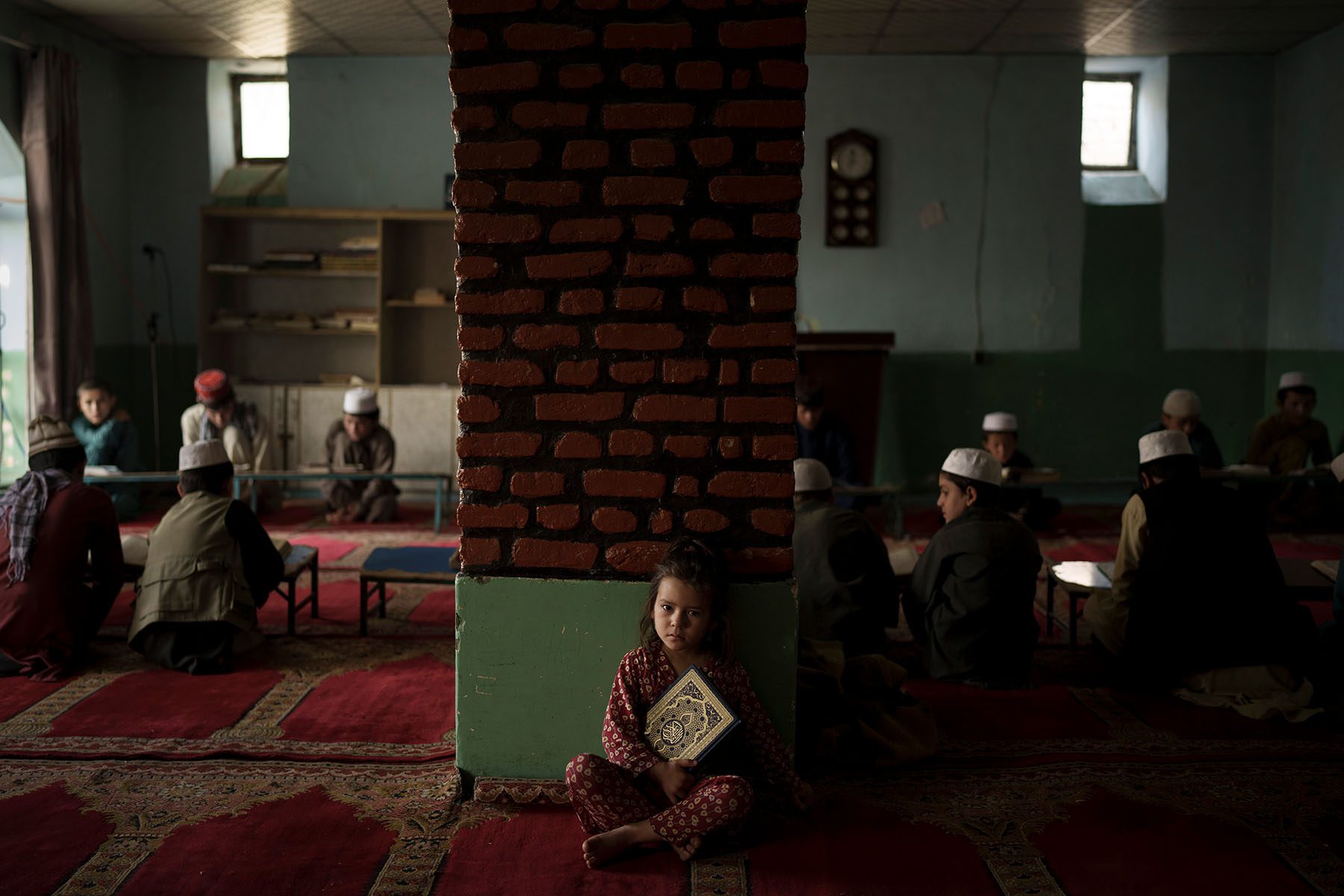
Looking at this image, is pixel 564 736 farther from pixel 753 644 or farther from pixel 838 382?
pixel 838 382

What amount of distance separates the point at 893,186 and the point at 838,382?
70.8 inches

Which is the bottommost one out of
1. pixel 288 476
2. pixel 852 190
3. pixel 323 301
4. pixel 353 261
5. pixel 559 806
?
pixel 559 806

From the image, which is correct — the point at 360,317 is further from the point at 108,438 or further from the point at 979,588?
the point at 979,588

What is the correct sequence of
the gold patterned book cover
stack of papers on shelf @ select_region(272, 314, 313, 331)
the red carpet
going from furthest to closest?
stack of papers on shelf @ select_region(272, 314, 313, 331), the gold patterned book cover, the red carpet

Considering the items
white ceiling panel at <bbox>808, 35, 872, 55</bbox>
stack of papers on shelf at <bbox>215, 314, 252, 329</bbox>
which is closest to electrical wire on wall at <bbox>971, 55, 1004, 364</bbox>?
white ceiling panel at <bbox>808, 35, 872, 55</bbox>

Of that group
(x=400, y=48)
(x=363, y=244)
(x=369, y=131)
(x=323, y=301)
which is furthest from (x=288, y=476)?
(x=400, y=48)

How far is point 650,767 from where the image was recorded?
2.82m

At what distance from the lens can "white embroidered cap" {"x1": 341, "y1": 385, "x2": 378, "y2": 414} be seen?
7680 millimetres

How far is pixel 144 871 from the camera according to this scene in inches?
105

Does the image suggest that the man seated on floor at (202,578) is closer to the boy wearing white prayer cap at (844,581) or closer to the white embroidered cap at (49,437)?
the white embroidered cap at (49,437)

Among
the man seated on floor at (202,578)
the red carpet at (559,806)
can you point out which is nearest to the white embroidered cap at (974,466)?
the red carpet at (559,806)

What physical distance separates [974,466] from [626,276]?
1.96 metres

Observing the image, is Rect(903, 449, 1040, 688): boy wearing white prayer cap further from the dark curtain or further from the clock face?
the dark curtain

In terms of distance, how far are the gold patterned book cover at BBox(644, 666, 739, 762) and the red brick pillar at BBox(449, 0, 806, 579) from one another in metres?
0.34
